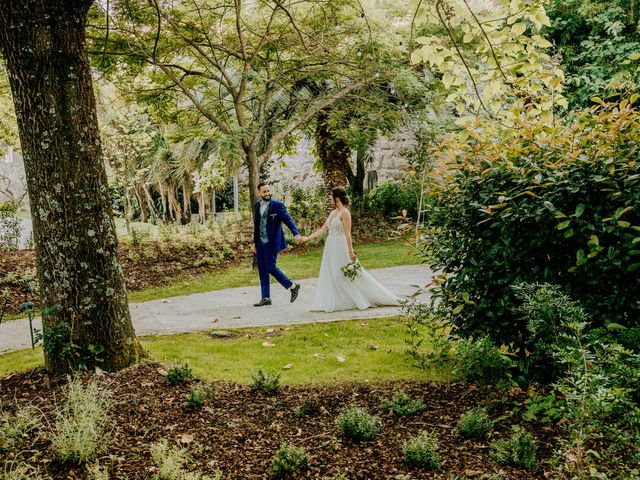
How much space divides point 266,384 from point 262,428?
2.25 ft

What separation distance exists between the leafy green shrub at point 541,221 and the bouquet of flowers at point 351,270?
3.32 meters

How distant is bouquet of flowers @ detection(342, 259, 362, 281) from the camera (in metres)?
8.61

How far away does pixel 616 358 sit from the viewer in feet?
10.8

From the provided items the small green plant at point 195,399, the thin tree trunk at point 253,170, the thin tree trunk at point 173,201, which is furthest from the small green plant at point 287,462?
the thin tree trunk at point 173,201

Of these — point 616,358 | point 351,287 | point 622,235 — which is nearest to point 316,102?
point 351,287

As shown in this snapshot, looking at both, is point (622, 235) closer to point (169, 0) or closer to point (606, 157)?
point (606, 157)

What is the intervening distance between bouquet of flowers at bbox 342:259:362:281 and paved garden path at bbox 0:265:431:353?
1.89ft

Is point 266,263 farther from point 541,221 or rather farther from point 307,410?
point 541,221

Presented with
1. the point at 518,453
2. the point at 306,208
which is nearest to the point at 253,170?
the point at 306,208

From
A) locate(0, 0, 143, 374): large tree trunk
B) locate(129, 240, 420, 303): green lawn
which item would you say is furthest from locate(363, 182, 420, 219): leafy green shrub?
locate(0, 0, 143, 374): large tree trunk

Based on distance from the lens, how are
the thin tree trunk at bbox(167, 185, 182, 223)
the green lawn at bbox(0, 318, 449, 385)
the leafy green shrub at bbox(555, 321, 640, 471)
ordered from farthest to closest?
1. the thin tree trunk at bbox(167, 185, 182, 223)
2. the green lawn at bbox(0, 318, 449, 385)
3. the leafy green shrub at bbox(555, 321, 640, 471)

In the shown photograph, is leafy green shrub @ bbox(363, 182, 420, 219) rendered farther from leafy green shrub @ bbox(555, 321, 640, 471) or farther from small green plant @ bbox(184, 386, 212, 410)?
leafy green shrub @ bbox(555, 321, 640, 471)

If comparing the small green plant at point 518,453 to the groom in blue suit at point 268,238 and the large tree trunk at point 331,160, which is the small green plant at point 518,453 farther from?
the large tree trunk at point 331,160

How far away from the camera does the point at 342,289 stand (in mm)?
9000
